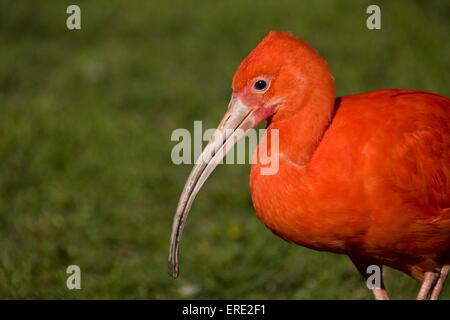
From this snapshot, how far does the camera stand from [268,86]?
4.41 meters

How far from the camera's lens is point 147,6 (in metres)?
11.6

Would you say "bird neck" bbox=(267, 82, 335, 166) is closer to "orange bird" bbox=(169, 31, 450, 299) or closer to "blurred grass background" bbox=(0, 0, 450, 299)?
"orange bird" bbox=(169, 31, 450, 299)

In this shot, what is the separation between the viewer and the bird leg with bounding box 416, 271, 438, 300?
4.68 metres

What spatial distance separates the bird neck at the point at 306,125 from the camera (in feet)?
14.2

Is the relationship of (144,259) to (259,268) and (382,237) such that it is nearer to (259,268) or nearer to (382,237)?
(259,268)

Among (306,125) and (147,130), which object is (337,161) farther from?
(147,130)

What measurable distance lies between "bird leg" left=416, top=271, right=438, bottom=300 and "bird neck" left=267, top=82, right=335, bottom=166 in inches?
41.0

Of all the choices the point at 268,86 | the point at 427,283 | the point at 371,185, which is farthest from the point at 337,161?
the point at 427,283

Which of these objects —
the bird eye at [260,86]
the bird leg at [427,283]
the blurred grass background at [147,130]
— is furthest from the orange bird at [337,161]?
the blurred grass background at [147,130]

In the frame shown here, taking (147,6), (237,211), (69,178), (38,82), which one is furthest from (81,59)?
(237,211)

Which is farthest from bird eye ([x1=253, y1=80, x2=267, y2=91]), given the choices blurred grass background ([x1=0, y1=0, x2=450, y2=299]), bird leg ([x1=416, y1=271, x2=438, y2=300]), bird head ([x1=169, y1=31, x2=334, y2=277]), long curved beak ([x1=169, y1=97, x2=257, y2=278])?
blurred grass background ([x1=0, y1=0, x2=450, y2=299])

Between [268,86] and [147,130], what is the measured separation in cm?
409

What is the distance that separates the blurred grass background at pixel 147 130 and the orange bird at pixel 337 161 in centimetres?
134

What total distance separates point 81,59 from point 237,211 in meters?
3.74
